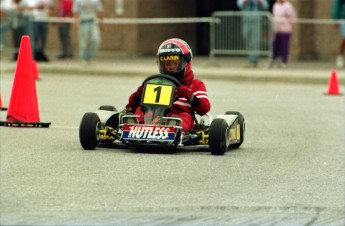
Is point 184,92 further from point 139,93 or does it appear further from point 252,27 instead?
point 252,27

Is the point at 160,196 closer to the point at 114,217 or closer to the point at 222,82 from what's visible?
the point at 114,217

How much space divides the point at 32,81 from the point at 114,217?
5621 mm

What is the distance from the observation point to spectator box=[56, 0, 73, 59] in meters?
28.6

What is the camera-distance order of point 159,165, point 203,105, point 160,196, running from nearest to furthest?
point 160,196 < point 159,165 < point 203,105

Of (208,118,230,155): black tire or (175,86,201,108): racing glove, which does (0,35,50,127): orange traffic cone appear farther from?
(208,118,230,155): black tire

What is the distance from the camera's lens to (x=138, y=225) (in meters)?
7.99

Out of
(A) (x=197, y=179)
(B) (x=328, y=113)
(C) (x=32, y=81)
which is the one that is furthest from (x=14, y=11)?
(A) (x=197, y=179)

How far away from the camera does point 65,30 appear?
29.0 meters

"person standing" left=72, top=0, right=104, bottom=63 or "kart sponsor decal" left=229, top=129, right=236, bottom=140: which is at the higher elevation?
"kart sponsor decal" left=229, top=129, right=236, bottom=140

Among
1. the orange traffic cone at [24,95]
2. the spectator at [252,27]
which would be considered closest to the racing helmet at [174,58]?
the orange traffic cone at [24,95]

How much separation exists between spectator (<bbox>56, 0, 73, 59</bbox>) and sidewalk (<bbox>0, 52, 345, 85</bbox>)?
12.2 inches

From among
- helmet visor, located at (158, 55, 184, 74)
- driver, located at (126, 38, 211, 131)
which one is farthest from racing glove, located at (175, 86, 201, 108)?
helmet visor, located at (158, 55, 184, 74)

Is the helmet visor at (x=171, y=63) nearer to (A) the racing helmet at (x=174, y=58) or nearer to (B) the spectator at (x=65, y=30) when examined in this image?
(A) the racing helmet at (x=174, y=58)

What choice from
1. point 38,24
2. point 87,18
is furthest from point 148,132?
point 38,24
